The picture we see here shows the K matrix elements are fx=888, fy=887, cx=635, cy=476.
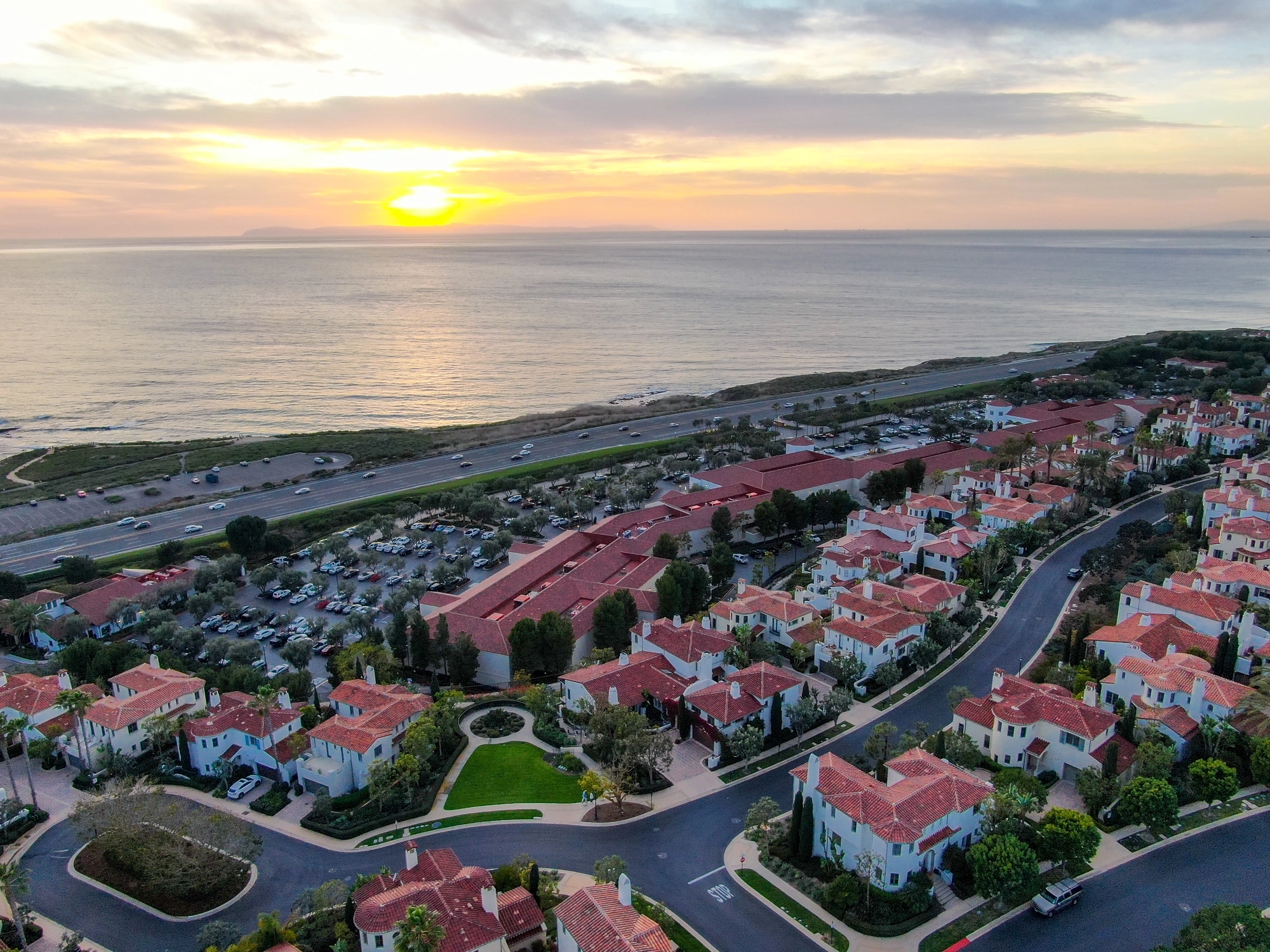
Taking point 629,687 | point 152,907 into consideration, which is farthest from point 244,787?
point 629,687

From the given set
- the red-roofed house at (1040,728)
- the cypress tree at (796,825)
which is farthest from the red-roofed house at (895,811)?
the red-roofed house at (1040,728)

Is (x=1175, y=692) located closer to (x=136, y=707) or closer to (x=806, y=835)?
(x=806, y=835)

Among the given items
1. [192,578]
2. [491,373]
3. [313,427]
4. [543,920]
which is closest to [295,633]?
[192,578]

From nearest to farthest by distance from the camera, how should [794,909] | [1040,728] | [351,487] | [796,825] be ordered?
[794,909] → [796,825] → [1040,728] → [351,487]

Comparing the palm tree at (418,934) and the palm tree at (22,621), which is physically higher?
the palm tree at (418,934)

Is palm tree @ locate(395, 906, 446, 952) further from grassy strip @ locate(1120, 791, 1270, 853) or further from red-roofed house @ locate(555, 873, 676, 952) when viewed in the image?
grassy strip @ locate(1120, 791, 1270, 853)

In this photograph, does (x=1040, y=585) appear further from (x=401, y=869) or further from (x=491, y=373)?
(x=491, y=373)

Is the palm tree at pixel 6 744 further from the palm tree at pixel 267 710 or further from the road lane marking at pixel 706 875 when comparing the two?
the road lane marking at pixel 706 875
